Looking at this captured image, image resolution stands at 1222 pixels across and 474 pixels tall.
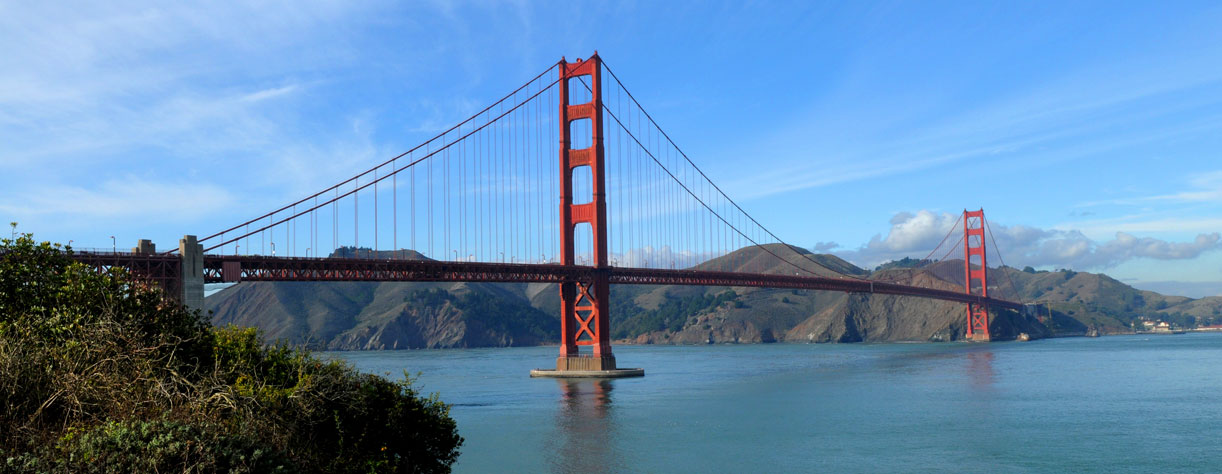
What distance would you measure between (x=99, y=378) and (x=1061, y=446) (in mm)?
30173

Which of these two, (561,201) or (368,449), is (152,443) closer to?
(368,449)

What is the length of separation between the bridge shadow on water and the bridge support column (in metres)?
19.5

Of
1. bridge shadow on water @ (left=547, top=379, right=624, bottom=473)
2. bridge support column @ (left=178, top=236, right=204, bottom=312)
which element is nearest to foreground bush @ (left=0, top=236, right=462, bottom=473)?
bridge shadow on water @ (left=547, top=379, right=624, bottom=473)

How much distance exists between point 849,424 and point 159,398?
102 feet

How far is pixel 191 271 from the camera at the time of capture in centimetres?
4847

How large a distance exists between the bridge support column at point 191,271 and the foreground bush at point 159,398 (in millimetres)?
29494

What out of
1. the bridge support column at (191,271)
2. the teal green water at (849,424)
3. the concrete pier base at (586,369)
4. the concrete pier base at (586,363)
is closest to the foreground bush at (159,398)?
the teal green water at (849,424)

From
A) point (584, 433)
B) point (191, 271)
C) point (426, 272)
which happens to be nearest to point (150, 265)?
point (191, 271)

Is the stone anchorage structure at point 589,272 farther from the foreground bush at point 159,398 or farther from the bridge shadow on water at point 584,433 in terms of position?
the foreground bush at point 159,398

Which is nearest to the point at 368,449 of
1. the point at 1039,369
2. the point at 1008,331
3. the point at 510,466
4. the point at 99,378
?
the point at 99,378

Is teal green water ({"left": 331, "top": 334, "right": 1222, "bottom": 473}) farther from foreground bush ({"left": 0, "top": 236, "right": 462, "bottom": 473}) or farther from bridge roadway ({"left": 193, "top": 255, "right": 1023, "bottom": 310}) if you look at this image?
foreground bush ({"left": 0, "top": 236, "right": 462, "bottom": 473})

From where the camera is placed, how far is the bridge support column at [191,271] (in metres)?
48.0

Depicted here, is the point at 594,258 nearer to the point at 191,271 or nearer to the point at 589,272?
the point at 589,272

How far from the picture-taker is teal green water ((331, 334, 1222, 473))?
29594 millimetres
